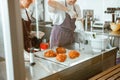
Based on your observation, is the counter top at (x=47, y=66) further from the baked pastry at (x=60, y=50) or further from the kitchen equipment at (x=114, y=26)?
the kitchen equipment at (x=114, y=26)

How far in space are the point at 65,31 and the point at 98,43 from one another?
25 centimetres

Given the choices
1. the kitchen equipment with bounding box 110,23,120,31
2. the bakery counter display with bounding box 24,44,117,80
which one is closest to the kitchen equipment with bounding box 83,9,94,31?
the bakery counter display with bounding box 24,44,117,80

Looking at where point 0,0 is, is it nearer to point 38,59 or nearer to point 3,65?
point 3,65

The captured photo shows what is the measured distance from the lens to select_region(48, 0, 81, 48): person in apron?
1.04 metres

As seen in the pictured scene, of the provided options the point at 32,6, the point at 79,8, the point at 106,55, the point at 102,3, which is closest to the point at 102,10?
the point at 102,3

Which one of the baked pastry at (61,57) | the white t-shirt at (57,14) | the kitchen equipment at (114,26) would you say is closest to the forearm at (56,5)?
the white t-shirt at (57,14)

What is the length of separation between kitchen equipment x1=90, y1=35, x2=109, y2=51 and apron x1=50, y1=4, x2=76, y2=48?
153 millimetres

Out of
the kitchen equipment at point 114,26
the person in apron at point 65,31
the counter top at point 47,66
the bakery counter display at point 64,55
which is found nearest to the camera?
the counter top at point 47,66

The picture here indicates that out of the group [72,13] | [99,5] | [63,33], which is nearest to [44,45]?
[63,33]

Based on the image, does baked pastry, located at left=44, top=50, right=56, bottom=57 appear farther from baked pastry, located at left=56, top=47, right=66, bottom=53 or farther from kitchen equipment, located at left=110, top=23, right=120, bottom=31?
kitchen equipment, located at left=110, top=23, right=120, bottom=31

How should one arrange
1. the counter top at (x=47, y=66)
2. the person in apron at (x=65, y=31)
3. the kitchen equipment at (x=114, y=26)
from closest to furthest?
1. the counter top at (x=47, y=66)
2. the person in apron at (x=65, y=31)
3. the kitchen equipment at (x=114, y=26)

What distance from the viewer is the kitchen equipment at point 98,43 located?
1117mm

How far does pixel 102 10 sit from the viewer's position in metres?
1.27

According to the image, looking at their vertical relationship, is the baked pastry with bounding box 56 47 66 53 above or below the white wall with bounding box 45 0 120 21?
below
